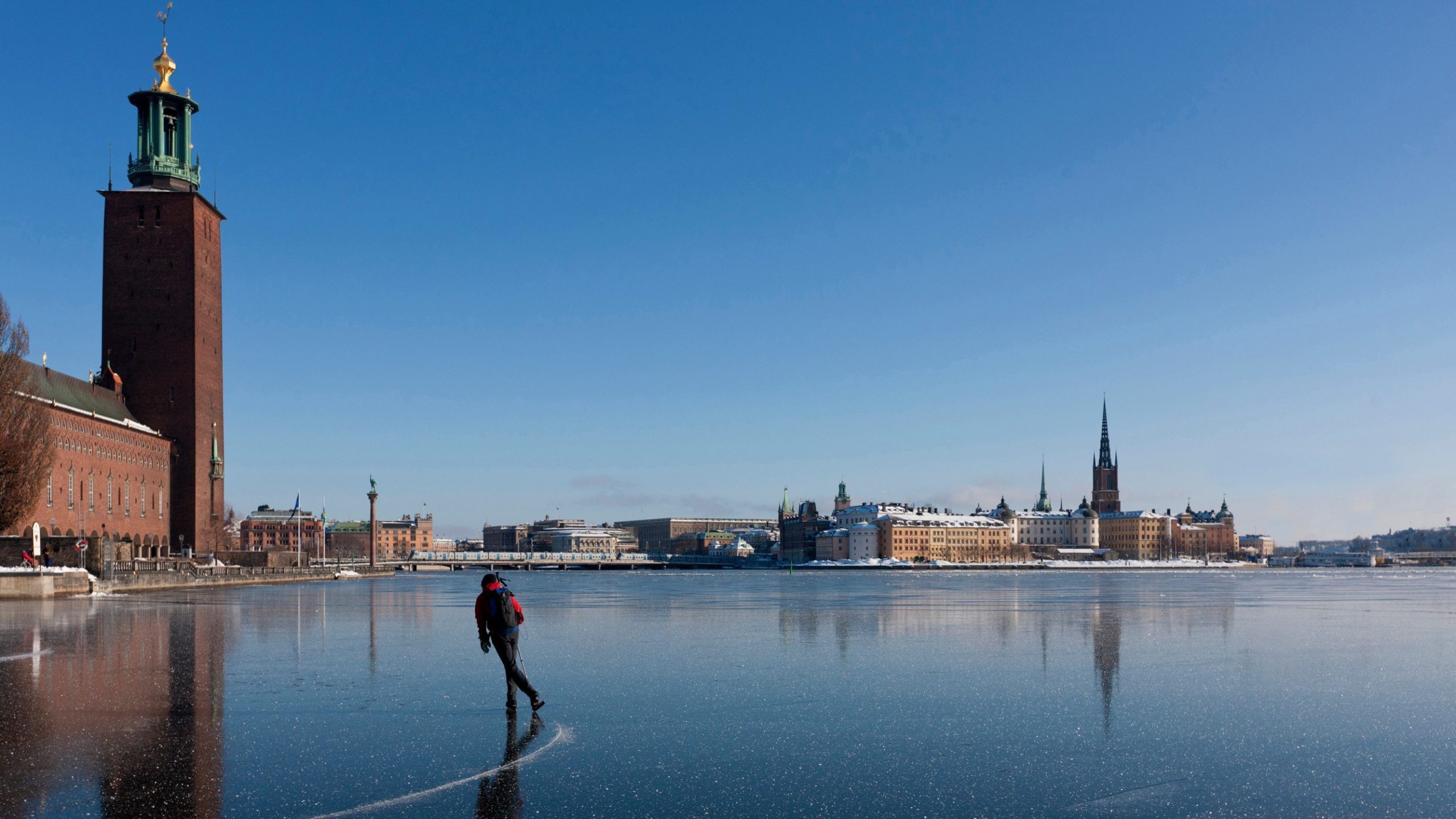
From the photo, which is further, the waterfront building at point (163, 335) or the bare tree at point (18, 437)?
the waterfront building at point (163, 335)

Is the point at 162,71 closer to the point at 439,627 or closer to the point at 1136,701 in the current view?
the point at 439,627

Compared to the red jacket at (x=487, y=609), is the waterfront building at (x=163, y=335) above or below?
above

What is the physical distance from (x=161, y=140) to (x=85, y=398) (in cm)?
2659

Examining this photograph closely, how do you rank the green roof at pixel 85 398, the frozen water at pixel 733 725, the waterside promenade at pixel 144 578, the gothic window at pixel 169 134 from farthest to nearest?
1. the gothic window at pixel 169 134
2. the green roof at pixel 85 398
3. the waterside promenade at pixel 144 578
4. the frozen water at pixel 733 725

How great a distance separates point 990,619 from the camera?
3412cm

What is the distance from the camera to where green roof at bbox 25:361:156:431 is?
91106mm

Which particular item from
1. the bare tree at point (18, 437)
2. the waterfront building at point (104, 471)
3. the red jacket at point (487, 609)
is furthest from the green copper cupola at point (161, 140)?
the red jacket at point (487, 609)

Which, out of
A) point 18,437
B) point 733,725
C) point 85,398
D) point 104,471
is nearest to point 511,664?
point 733,725

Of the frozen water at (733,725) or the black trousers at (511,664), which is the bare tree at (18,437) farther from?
the black trousers at (511,664)

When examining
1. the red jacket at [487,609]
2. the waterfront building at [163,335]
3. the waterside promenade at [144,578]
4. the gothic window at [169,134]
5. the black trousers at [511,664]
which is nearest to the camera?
the black trousers at [511,664]

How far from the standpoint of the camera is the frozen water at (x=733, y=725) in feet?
30.1

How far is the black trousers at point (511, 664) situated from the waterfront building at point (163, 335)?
95548 mm

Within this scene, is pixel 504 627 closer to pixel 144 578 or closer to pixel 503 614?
pixel 503 614

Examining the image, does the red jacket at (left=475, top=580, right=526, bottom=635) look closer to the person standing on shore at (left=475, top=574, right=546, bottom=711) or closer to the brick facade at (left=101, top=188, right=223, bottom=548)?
the person standing on shore at (left=475, top=574, right=546, bottom=711)
